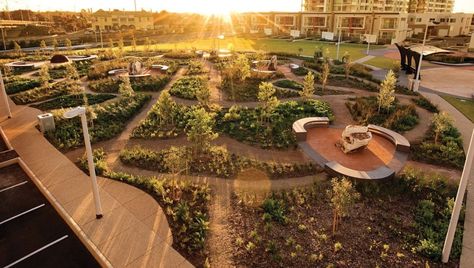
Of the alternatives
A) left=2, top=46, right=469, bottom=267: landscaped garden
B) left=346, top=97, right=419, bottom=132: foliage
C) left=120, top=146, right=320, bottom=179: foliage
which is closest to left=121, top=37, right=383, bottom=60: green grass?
left=346, top=97, right=419, bottom=132: foliage

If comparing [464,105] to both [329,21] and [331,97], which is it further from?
[329,21]

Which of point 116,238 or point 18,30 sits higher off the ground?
point 18,30

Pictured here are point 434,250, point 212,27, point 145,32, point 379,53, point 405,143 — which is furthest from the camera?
point 212,27

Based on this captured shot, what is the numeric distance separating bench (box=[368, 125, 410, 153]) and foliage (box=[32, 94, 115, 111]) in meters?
17.6

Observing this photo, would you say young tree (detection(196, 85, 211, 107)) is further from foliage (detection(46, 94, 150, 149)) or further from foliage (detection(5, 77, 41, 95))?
foliage (detection(5, 77, 41, 95))

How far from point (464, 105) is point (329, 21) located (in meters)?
65.4

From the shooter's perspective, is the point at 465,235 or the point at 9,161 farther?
the point at 9,161

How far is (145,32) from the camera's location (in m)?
78.3

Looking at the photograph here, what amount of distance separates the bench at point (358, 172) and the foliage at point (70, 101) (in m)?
16.5

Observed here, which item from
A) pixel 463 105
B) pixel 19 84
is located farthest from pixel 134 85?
pixel 463 105

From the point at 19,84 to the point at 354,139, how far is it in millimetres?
25936

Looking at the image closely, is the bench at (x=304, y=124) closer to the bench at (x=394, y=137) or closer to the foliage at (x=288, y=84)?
the bench at (x=394, y=137)

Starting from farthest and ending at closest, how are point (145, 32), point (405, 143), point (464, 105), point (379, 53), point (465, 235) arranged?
point (145, 32) → point (379, 53) → point (464, 105) → point (405, 143) → point (465, 235)

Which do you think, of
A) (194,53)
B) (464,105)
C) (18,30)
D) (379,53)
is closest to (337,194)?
Answer: (464,105)
